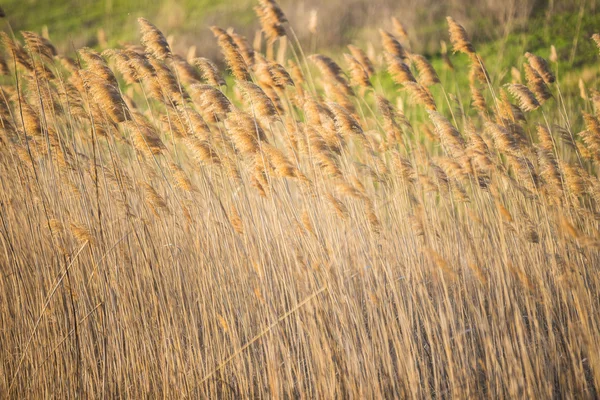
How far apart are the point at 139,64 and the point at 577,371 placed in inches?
109

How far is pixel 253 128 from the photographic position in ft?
9.11

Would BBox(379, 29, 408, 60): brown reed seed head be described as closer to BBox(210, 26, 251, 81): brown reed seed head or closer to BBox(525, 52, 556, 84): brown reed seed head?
BBox(525, 52, 556, 84): brown reed seed head

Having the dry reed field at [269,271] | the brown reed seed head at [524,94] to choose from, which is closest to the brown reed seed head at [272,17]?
the dry reed field at [269,271]

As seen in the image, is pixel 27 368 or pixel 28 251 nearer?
pixel 27 368

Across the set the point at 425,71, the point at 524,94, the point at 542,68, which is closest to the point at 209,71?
the point at 425,71

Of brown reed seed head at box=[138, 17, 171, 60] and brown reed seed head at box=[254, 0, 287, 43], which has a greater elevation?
brown reed seed head at box=[254, 0, 287, 43]

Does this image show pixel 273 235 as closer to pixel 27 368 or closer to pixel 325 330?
pixel 325 330

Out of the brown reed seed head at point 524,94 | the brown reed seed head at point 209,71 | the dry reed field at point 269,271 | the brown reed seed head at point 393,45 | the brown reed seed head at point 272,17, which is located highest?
the brown reed seed head at point 272,17

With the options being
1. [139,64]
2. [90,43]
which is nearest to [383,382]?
[139,64]

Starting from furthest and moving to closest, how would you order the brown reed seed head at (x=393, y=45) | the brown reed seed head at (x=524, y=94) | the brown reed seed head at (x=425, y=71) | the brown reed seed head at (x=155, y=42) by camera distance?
the brown reed seed head at (x=393, y=45), the brown reed seed head at (x=425, y=71), the brown reed seed head at (x=524, y=94), the brown reed seed head at (x=155, y=42)

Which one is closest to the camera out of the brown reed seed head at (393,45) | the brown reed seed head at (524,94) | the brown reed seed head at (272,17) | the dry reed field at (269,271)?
the dry reed field at (269,271)

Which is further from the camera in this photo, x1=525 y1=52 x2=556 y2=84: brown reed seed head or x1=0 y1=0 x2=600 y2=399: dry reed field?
x1=525 y1=52 x2=556 y2=84: brown reed seed head

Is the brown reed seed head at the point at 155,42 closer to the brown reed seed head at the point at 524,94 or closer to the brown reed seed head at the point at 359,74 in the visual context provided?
the brown reed seed head at the point at 359,74

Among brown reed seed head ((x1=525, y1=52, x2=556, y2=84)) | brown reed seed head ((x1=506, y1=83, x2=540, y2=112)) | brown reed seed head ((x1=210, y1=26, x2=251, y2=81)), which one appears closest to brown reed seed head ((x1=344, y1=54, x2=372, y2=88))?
brown reed seed head ((x1=210, y1=26, x2=251, y2=81))
